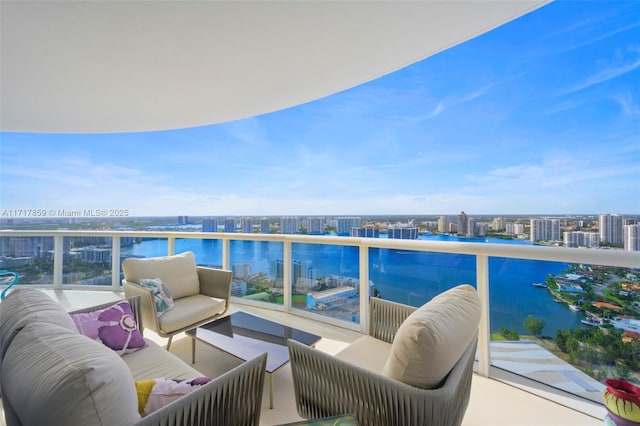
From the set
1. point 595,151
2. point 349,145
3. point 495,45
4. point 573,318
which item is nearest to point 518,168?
point 595,151

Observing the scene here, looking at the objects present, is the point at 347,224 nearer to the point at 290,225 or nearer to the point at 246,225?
the point at 290,225

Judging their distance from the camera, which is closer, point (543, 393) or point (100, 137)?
point (543, 393)


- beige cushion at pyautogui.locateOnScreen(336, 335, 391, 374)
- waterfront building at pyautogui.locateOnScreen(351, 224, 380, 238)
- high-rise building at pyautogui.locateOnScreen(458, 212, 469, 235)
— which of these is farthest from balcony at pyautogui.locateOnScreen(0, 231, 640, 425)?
beige cushion at pyautogui.locateOnScreen(336, 335, 391, 374)

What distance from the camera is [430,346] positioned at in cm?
97

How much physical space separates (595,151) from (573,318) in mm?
1527

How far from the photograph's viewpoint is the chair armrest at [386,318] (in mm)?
1821

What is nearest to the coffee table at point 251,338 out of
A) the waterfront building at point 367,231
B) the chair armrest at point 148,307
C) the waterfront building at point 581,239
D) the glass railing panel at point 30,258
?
the chair armrest at point 148,307

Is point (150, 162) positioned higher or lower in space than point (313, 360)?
higher

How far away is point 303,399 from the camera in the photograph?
139 cm

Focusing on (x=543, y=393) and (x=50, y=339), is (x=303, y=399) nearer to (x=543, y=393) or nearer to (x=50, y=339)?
(x=50, y=339)

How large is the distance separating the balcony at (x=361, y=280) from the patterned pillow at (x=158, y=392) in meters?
0.98

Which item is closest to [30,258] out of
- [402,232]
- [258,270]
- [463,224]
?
[258,270]

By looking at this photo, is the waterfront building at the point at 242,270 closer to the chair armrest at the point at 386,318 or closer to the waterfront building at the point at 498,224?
the chair armrest at the point at 386,318

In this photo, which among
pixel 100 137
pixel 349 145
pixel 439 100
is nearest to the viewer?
pixel 439 100
